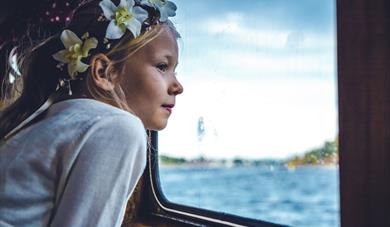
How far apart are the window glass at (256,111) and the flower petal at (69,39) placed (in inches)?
25.9

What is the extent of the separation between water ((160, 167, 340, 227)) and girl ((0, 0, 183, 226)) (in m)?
0.56

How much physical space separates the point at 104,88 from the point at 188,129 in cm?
109

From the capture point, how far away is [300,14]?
5.21 feet

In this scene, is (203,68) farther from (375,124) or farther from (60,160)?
(60,160)

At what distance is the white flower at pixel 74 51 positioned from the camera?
108 cm

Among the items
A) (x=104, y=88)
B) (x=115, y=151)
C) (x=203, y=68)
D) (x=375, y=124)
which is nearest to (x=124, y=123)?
(x=115, y=151)

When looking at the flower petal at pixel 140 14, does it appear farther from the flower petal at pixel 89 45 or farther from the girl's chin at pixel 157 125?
the girl's chin at pixel 157 125

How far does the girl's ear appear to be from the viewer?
1.09 m

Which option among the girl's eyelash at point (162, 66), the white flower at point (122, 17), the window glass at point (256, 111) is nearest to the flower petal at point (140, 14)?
the white flower at point (122, 17)

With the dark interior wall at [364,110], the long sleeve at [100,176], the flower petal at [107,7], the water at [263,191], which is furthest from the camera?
the water at [263,191]

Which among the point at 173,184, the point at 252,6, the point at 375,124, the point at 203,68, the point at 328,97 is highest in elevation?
the point at 252,6

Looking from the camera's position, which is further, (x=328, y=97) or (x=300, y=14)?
(x=300, y=14)

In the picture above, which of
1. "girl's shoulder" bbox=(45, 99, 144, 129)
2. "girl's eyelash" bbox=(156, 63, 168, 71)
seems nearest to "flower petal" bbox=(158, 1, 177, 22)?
"girl's eyelash" bbox=(156, 63, 168, 71)

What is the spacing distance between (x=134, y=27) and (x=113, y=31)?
0.05 meters
